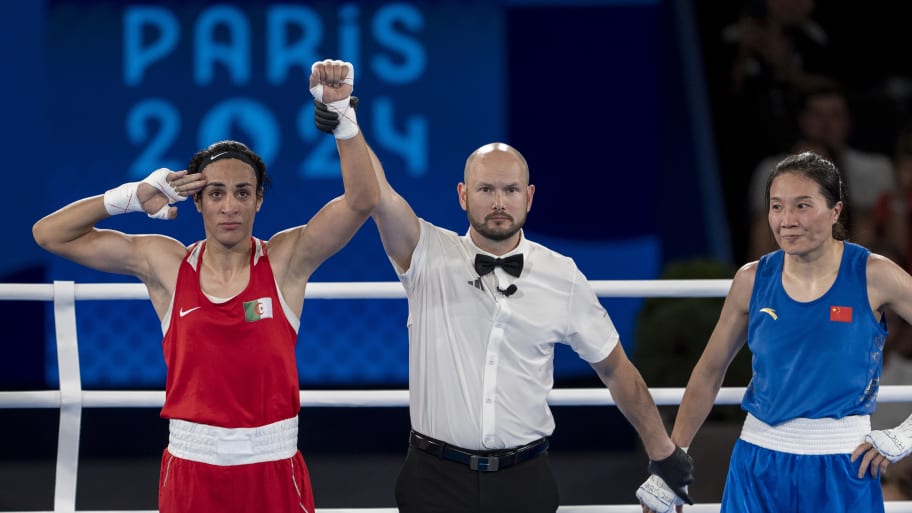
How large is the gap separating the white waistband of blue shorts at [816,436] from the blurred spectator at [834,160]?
3.87m

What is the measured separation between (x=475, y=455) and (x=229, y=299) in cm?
71

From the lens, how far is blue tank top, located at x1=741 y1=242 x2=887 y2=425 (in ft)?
9.95

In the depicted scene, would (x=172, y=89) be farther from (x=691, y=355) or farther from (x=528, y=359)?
(x=528, y=359)

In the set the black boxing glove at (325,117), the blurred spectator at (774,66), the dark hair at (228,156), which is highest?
the blurred spectator at (774,66)

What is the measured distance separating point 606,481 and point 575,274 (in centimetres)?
299

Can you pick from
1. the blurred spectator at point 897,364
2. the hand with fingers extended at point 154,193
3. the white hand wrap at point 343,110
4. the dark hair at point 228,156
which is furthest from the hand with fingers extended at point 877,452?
the blurred spectator at point 897,364

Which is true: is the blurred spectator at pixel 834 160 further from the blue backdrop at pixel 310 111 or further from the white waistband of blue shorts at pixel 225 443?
the white waistband of blue shorts at pixel 225 443

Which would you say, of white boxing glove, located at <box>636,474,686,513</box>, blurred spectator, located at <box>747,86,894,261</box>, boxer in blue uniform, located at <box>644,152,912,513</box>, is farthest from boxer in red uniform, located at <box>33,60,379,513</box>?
blurred spectator, located at <box>747,86,894,261</box>

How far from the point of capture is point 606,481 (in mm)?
5953

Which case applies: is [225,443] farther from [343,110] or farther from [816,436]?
[816,436]

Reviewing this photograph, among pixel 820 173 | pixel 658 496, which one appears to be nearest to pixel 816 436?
pixel 658 496

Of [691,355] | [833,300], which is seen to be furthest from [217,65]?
[833,300]

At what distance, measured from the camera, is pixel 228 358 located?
2977 millimetres

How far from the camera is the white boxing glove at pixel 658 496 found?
3262 millimetres
